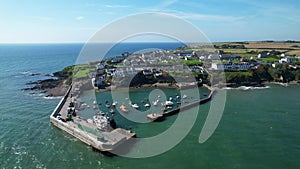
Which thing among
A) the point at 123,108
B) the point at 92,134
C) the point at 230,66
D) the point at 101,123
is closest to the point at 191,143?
the point at 101,123

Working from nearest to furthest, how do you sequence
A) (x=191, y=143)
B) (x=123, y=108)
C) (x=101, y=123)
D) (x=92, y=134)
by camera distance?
(x=191, y=143) < (x=92, y=134) < (x=101, y=123) < (x=123, y=108)

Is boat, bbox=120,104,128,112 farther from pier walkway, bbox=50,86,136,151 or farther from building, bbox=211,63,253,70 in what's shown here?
building, bbox=211,63,253,70

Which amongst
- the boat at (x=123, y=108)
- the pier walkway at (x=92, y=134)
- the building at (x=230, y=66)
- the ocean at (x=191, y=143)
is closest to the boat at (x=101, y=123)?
the pier walkway at (x=92, y=134)

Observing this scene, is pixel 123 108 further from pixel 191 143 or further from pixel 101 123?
pixel 191 143

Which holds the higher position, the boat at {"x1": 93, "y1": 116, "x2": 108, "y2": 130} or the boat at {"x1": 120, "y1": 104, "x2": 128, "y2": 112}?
the boat at {"x1": 93, "y1": 116, "x2": 108, "y2": 130}

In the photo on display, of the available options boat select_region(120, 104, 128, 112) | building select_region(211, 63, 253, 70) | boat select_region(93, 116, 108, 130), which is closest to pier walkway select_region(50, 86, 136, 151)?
boat select_region(93, 116, 108, 130)

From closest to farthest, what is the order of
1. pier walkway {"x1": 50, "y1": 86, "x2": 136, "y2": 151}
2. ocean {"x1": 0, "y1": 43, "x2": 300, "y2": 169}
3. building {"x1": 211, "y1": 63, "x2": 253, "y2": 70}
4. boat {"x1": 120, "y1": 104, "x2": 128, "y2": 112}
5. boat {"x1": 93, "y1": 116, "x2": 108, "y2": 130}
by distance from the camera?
ocean {"x1": 0, "y1": 43, "x2": 300, "y2": 169} < pier walkway {"x1": 50, "y1": 86, "x2": 136, "y2": 151} < boat {"x1": 93, "y1": 116, "x2": 108, "y2": 130} < boat {"x1": 120, "y1": 104, "x2": 128, "y2": 112} < building {"x1": 211, "y1": 63, "x2": 253, "y2": 70}

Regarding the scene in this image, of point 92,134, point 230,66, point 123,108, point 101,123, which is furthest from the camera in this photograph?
point 230,66

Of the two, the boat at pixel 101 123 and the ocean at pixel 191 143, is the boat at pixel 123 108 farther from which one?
the boat at pixel 101 123

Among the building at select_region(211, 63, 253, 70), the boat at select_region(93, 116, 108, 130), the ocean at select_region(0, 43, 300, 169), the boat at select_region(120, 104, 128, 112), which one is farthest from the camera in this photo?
Result: the building at select_region(211, 63, 253, 70)

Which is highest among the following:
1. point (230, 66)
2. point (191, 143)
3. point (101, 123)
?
point (230, 66)

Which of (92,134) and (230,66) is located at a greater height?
(230,66)

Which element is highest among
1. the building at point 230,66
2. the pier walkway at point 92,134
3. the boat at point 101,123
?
the building at point 230,66
